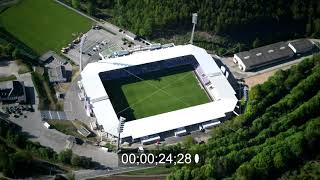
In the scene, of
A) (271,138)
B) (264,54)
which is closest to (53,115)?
(271,138)

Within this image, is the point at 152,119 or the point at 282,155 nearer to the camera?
the point at 282,155

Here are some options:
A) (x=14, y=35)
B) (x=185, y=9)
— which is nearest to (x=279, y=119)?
(x=185, y=9)

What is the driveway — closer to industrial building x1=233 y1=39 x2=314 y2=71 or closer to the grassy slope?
the grassy slope

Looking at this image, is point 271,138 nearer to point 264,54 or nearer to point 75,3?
point 264,54

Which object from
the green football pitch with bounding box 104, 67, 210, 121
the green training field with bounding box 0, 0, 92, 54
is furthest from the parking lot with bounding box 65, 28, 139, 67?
the green football pitch with bounding box 104, 67, 210, 121

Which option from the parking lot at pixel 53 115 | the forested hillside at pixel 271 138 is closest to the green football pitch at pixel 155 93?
the parking lot at pixel 53 115

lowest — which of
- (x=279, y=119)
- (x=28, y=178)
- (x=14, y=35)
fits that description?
(x=28, y=178)

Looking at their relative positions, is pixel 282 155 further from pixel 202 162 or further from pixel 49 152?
pixel 49 152
